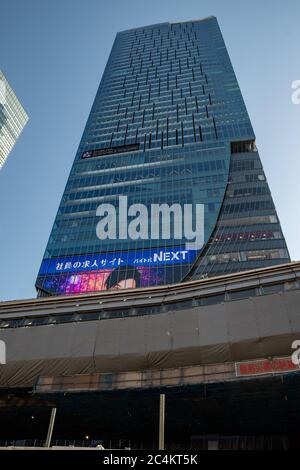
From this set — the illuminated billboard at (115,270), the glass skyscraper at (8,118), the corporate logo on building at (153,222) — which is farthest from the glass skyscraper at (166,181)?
the glass skyscraper at (8,118)

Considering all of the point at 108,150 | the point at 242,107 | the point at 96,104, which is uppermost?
the point at 96,104

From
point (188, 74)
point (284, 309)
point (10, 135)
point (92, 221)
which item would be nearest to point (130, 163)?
point (92, 221)

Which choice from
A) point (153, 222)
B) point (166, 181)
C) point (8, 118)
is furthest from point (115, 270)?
point (8, 118)

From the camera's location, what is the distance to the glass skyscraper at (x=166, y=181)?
5672 cm

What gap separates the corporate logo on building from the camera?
60562mm

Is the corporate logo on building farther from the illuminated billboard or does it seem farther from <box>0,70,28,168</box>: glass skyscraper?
<box>0,70,28,168</box>: glass skyscraper

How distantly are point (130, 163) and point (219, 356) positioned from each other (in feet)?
207

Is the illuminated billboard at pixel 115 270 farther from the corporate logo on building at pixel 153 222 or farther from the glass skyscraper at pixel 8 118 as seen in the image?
the glass skyscraper at pixel 8 118

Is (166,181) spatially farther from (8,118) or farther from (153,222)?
(8,118)

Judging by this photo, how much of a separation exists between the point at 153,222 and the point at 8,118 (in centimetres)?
13857

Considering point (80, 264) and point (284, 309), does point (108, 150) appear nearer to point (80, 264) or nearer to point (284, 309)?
point (80, 264)

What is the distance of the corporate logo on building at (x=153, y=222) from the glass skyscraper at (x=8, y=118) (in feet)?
396

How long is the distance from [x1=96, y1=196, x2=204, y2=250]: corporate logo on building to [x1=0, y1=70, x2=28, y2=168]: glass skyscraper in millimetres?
120715
